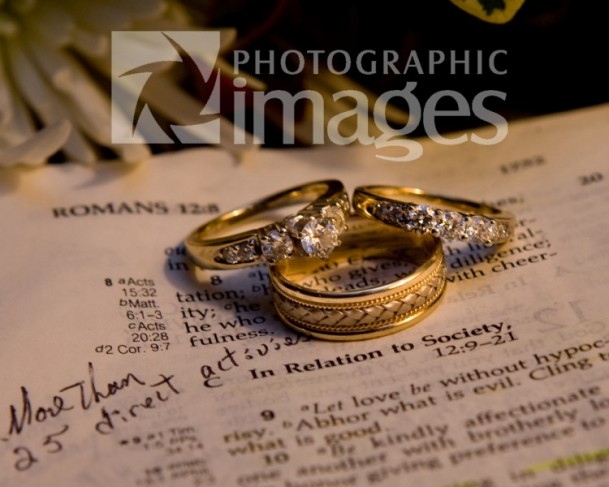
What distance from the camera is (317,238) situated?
0.56 m

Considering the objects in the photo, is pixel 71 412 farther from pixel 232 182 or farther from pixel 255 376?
pixel 232 182

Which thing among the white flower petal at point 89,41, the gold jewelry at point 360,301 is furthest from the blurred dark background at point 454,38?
the gold jewelry at point 360,301

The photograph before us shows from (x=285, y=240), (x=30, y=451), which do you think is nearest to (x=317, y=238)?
(x=285, y=240)

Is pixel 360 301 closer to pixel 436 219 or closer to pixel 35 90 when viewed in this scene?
pixel 436 219

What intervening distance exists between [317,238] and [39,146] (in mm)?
238

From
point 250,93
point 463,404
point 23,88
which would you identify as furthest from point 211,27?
point 463,404

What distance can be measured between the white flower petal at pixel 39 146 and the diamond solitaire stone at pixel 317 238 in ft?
0.69

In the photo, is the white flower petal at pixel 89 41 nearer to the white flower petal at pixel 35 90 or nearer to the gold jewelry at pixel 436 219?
the white flower petal at pixel 35 90

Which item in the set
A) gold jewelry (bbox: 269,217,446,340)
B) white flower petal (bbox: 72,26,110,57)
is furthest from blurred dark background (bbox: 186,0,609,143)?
gold jewelry (bbox: 269,217,446,340)

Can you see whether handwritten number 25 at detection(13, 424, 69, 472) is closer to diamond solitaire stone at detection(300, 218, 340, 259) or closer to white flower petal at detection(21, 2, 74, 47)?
diamond solitaire stone at detection(300, 218, 340, 259)

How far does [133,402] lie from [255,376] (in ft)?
0.24

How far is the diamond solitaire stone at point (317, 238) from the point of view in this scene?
1.84 ft

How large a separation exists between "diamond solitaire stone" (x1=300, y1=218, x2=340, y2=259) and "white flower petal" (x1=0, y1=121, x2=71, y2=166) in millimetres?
210

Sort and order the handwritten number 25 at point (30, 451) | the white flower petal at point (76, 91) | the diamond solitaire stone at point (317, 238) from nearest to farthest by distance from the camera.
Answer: the handwritten number 25 at point (30, 451) < the diamond solitaire stone at point (317, 238) < the white flower petal at point (76, 91)
